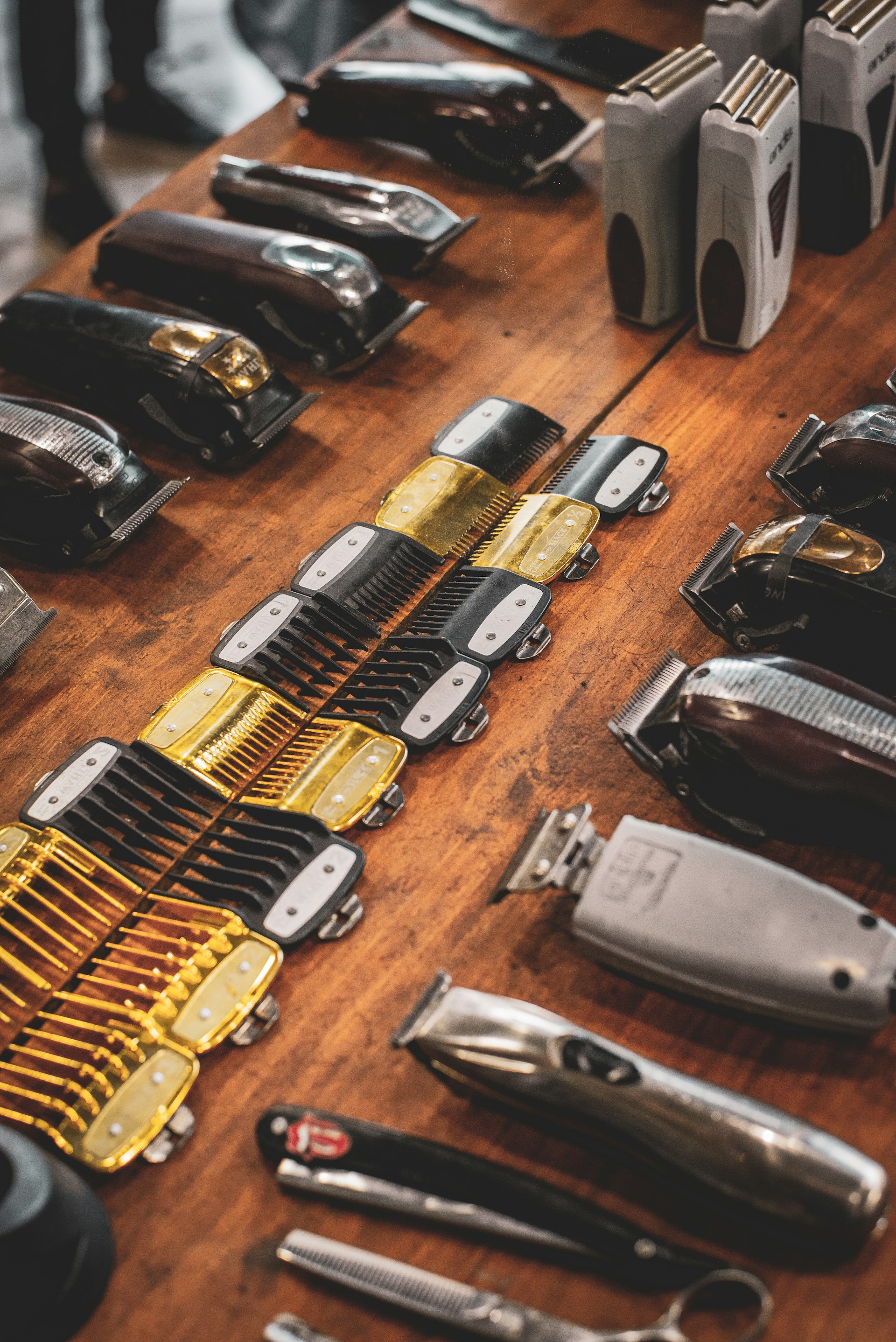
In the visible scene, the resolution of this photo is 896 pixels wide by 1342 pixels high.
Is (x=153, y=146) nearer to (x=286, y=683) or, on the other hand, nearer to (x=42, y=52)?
(x=42, y=52)

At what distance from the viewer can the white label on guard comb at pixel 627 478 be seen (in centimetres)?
146

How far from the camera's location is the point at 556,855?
1101 mm

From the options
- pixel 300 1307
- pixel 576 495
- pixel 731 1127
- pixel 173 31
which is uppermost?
pixel 173 31

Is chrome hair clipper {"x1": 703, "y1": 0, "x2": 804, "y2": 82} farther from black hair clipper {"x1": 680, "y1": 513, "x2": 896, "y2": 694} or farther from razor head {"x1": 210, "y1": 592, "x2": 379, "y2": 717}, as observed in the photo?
razor head {"x1": 210, "y1": 592, "x2": 379, "y2": 717}

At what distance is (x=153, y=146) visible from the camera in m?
3.46

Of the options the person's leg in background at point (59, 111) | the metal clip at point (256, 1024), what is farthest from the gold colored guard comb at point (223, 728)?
the person's leg in background at point (59, 111)

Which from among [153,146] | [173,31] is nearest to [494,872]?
[153,146]

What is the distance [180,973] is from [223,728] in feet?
0.96

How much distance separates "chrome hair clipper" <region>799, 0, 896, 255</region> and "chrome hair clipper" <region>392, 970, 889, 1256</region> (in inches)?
54.2

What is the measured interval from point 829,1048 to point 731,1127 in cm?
17

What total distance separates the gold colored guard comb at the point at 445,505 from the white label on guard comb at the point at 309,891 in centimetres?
46

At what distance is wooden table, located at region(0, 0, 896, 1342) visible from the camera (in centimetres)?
93

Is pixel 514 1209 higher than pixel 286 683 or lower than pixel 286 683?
lower

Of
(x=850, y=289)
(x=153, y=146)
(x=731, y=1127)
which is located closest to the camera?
(x=731, y=1127)
